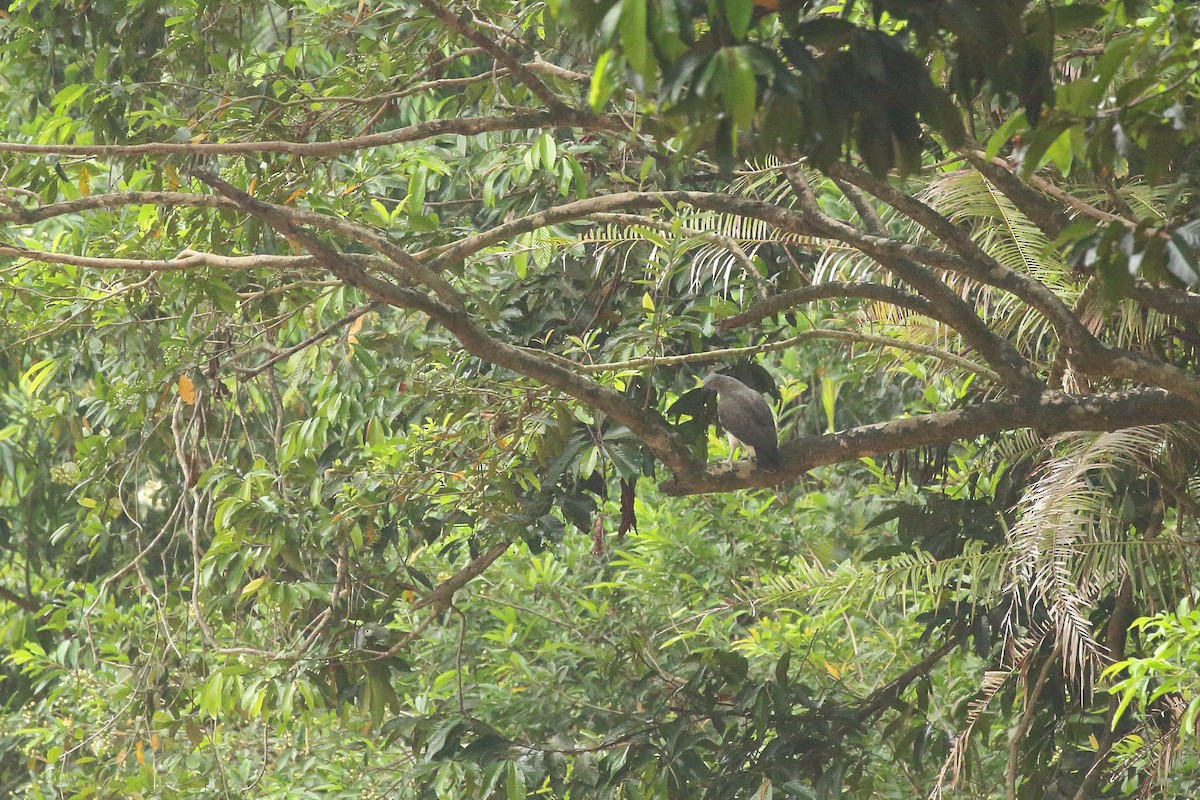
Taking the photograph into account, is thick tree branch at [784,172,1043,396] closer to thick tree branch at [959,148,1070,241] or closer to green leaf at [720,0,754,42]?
thick tree branch at [959,148,1070,241]

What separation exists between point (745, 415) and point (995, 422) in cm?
144

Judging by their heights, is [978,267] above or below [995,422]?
above

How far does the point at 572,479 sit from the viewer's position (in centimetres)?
510

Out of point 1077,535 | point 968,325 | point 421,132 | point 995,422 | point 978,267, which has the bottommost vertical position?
point 1077,535

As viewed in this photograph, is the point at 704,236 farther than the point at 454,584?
No

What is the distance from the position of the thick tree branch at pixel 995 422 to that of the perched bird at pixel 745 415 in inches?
23.5

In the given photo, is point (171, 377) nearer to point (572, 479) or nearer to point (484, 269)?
point (484, 269)

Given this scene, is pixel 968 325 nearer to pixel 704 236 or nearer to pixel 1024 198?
pixel 1024 198

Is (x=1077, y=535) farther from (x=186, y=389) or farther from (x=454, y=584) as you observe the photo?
(x=186, y=389)

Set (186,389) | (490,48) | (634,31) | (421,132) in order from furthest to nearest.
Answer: (186,389) < (421,132) < (490,48) < (634,31)

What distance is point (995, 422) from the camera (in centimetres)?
400

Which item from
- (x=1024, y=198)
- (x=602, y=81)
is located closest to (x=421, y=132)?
(x=1024, y=198)

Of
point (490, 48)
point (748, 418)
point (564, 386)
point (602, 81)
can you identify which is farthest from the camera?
point (748, 418)

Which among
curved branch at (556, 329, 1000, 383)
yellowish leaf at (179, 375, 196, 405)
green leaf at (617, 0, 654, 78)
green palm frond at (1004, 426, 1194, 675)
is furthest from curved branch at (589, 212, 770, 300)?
green leaf at (617, 0, 654, 78)
